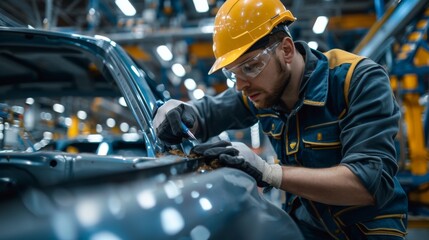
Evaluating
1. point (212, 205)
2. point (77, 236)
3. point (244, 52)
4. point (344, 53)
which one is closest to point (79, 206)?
point (77, 236)

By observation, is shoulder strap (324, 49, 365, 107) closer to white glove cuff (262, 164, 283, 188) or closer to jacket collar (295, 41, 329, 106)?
jacket collar (295, 41, 329, 106)

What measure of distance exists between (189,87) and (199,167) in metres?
9.25

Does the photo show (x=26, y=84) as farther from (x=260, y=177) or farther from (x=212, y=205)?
(x=212, y=205)

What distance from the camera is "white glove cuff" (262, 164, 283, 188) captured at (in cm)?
143

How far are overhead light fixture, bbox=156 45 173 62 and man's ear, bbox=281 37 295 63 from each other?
15.1ft

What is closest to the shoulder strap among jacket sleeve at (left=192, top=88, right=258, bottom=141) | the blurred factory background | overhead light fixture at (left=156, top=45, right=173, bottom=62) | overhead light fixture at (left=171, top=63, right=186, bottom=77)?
jacket sleeve at (left=192, top=88, right=258, bottom=141)

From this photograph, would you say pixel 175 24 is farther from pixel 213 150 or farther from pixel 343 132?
pixel 213 150

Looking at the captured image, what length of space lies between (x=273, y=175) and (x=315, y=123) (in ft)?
1.23

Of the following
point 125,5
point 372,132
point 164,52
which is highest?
point 125,5

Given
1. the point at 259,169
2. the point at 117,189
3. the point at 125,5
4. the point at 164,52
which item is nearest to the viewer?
the point at 117,189

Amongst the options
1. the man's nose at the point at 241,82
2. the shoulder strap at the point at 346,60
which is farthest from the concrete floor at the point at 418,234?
the man's nose at the point at 241,82

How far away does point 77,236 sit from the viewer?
1.88 ft

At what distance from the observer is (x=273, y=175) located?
144 centimetres

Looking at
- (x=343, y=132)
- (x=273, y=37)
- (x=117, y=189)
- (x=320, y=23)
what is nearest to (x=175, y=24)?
(x=320, y=23)
